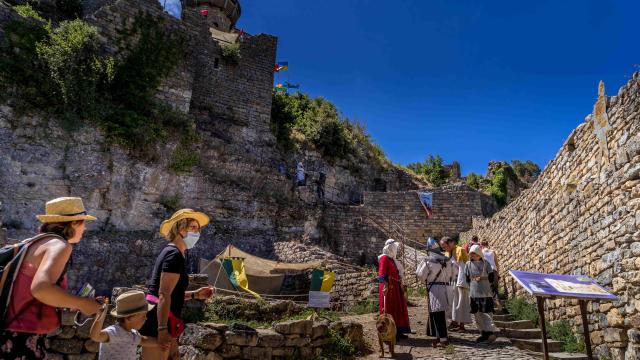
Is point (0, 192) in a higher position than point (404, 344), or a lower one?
higher

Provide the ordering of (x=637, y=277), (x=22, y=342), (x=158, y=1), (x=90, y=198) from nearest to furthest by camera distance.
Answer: (x=22, y=342), (x=637, y=277), (x=90, y=198), (x=158, y=1)

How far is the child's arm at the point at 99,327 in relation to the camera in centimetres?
301

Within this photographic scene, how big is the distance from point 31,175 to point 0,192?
0.83 meters

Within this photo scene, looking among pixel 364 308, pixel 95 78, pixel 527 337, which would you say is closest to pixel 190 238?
pixel 527 337

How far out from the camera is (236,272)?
Answer: 11.6 metres

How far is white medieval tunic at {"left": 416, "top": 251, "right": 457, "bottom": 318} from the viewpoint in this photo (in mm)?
7062

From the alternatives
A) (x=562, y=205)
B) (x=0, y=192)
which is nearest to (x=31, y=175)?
(x=0, y=192)

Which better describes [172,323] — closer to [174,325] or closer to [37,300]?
[174,325]

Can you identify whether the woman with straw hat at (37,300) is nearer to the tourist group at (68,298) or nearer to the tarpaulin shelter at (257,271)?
the tourist group at (68,298)

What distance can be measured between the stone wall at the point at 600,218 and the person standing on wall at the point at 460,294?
1374 millimetres

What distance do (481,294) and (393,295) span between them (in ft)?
4.44

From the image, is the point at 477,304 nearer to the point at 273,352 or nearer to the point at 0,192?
the point at 273,352

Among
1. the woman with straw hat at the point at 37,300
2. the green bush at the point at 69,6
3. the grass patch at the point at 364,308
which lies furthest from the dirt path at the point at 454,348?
the green bush at the point at 69,6

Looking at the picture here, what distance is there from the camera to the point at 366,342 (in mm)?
7051
